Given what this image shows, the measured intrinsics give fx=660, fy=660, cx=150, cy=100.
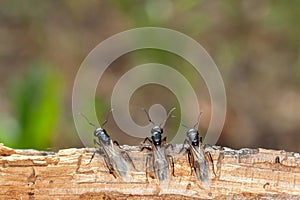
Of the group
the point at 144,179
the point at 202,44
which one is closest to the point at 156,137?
the point at 144,179

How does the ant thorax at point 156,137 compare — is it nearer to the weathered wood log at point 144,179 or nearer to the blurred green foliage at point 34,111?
the weathered wood log at point 144,179

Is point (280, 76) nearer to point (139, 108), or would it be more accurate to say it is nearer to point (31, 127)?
point (139, 108)

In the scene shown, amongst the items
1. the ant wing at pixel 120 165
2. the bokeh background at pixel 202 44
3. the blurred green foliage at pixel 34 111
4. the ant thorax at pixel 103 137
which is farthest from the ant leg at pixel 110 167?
the bokeh background at pixel 202 44

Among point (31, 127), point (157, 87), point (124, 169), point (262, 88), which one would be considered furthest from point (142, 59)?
point (124, 169)

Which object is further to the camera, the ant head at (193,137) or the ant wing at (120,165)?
the ant head at (193,137)

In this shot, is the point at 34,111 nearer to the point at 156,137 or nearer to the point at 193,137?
the point at 156,137

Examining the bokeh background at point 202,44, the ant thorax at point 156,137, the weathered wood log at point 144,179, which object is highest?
the bokeh background at point 202,44
